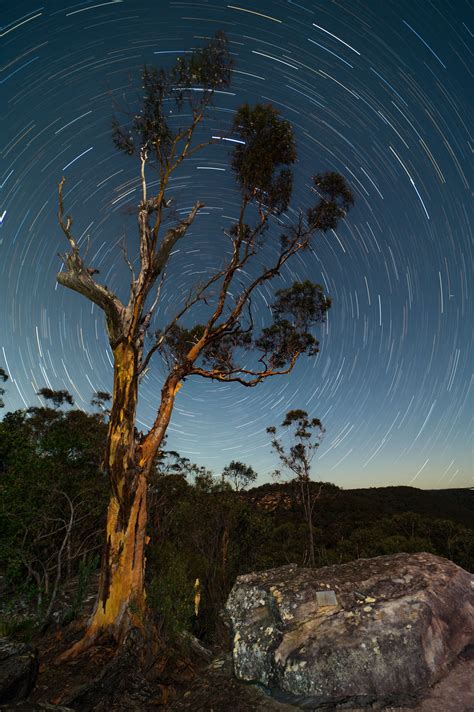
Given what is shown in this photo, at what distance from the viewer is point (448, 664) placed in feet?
9.01

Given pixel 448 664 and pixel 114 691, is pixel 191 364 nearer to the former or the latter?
pixel 114 691

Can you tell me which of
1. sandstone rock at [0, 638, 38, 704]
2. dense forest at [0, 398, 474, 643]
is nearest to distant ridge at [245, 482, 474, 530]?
dense forest at [0, 398, 474, 643]

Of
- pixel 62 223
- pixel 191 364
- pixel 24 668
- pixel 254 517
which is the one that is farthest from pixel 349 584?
pixel 254 517

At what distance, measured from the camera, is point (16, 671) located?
4.88 meters

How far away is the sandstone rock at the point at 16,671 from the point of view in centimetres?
466

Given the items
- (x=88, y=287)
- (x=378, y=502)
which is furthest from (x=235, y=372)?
(x=378, y=502)

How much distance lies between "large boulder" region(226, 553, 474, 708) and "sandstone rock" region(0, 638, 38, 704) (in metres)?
3.58

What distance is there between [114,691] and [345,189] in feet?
50.7

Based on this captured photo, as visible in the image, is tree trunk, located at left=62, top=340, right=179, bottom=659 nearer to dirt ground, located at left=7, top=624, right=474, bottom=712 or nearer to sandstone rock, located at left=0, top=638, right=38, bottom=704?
dirt ground, located at left=7, top=624, right=474, bottom=712

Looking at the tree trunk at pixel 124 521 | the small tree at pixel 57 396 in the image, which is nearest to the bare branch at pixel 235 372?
the tree trunk at pixel 124 521

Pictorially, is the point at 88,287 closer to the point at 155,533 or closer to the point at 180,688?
the point at 180,688

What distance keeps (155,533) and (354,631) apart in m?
18.0

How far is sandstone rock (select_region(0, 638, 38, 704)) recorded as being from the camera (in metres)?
4.66

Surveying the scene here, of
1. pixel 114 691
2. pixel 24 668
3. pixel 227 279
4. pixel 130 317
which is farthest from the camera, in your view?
pixel 227 279
